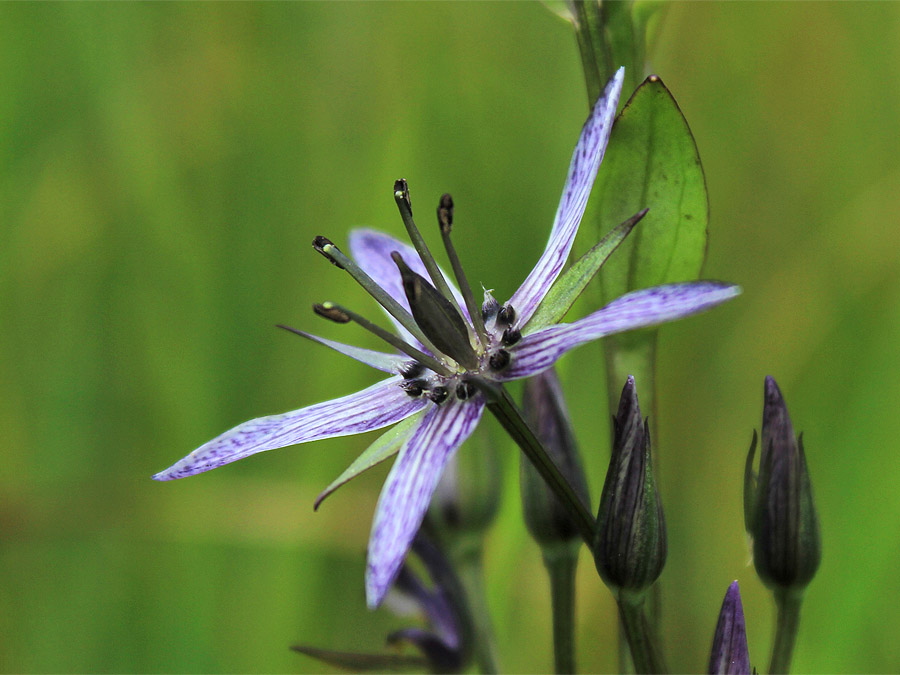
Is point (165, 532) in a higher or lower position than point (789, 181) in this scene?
lower

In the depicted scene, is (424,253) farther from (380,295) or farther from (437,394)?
(437,394)

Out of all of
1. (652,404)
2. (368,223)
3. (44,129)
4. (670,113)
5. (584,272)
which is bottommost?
(652,404)

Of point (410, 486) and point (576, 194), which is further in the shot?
point (576, 194)

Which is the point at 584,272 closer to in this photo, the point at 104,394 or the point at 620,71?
the point at 620,71

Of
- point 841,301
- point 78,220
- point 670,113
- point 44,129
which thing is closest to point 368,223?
point 78,220

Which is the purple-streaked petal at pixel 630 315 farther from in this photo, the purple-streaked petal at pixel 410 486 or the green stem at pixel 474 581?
the green stem at pixel 474 581

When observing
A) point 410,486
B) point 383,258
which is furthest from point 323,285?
point 410,486
